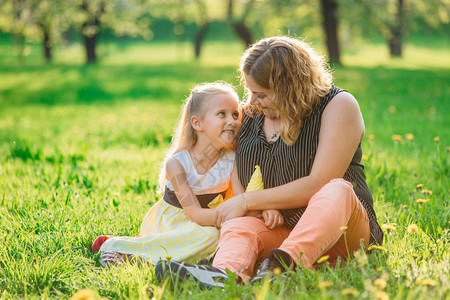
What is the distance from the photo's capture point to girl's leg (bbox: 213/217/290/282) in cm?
236

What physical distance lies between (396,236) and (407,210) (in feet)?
1.85

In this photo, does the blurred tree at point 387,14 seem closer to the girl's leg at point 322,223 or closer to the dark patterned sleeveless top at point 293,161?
the dark patterned sleeveless top at point 293,161

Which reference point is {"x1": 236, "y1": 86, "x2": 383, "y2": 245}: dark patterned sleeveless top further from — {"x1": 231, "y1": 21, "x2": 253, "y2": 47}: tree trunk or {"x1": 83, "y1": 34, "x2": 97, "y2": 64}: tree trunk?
{"x1": 83, "y1": 34, "x2": 97, "y2": 64}: tree trunk

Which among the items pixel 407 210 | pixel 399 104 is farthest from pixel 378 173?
pixel 399 104

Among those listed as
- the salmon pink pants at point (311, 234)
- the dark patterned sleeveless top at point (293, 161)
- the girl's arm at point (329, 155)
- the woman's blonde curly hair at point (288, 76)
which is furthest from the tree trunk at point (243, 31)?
the salmon pink pants at point (311, 234)

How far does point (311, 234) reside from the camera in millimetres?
2260

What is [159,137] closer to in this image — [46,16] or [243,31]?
[46,16]

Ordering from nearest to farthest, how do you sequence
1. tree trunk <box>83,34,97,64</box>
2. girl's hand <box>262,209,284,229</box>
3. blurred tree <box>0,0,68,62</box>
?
girl's hand <box>262,209,284,229</box> < blurred tree <box>0,0,68,62</box> < tree trunk <box>83,34,97,64</box>

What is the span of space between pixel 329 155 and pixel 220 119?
74 cm

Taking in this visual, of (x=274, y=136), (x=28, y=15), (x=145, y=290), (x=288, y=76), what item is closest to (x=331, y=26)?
(x=28, y=15)

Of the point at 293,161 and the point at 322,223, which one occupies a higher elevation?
the point at 293,161

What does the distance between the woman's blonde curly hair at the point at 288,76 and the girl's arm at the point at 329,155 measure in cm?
12

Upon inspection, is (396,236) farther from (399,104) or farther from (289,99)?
(399,104)

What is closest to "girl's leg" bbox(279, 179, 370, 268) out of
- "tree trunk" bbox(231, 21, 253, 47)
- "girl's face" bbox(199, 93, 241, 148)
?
"girl's face" bbox(199, 93, 241, 148)
